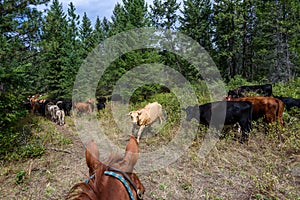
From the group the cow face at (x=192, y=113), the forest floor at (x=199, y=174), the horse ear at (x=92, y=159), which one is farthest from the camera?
the cow face at (x=192, y=113)

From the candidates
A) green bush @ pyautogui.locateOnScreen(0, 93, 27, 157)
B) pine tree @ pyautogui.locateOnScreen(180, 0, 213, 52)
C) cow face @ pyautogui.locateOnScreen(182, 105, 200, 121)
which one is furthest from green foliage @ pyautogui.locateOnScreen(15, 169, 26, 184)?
pine tree @ pyautogui.locateOnScreen(180, 0, 213, 52)

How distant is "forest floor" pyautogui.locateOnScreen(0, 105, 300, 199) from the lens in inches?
152

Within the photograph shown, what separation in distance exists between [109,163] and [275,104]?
23.0 ft

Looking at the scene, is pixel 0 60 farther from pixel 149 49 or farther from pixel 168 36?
pixel 168 36

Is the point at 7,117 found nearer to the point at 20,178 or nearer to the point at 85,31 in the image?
the point at 20,178

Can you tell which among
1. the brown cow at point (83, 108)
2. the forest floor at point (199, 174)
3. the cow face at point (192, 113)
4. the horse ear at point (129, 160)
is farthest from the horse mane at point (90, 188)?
the brown cow at point (83, 108)

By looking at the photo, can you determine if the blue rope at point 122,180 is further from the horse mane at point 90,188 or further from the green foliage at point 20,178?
the green foliage at point 20,178

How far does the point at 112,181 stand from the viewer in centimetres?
145

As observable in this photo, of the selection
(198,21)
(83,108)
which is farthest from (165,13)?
(83,108)

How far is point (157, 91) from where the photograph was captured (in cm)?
1703

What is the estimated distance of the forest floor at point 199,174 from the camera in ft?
12.6

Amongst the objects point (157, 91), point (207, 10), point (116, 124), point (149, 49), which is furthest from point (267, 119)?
point (207, 10)

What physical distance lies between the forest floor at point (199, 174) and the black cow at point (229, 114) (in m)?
0.56

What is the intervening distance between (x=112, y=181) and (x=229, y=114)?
6132 millimetres
